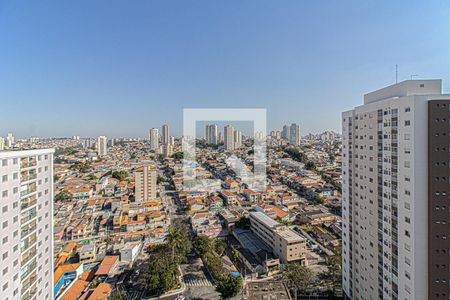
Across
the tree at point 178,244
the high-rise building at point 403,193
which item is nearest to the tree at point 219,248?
the tree at point 178,244


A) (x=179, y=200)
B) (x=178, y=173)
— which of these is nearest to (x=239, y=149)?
(x=178, y=173)

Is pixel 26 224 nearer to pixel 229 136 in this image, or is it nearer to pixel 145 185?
pixel 145 185

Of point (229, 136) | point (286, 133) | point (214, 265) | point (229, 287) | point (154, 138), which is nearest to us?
point (229, 287)

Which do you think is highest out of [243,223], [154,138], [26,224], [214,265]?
[154,138]

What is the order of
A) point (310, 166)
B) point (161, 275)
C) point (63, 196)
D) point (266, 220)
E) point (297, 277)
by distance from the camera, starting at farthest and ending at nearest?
point (310, 166), point (63, 196), point (266, 220), point (161, 275), point (297, 277)

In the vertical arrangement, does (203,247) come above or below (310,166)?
below

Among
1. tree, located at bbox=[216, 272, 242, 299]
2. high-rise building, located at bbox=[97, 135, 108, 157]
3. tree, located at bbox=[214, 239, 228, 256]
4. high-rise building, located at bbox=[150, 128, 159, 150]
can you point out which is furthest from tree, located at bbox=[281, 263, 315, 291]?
high-rise building, located at bbox=[97, 135, 108, 157]

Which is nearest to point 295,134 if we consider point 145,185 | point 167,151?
point 167,151

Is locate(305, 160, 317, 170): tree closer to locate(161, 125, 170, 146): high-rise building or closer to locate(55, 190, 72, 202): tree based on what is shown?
locate(55, 190, 72, 202): tree
